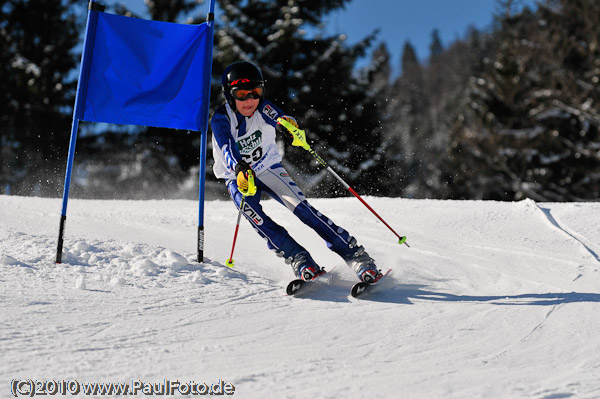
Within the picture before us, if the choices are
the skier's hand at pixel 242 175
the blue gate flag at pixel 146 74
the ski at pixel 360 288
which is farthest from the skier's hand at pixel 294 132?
the ski at pixel 360 288

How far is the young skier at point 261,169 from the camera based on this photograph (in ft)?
11.5

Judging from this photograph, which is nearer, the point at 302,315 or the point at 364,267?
the point at 302,315

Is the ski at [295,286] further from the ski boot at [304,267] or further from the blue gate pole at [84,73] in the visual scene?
the blue gate pole at [84,73]

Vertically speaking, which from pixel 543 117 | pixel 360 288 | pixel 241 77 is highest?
pixel 543 117

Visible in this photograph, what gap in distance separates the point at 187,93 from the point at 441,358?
108 inches

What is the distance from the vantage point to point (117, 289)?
301 centimetres

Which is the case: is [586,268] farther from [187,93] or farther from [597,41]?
[597,41]

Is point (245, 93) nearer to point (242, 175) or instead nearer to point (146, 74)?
point (242, 175)

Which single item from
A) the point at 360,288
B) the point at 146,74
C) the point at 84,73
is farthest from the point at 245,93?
the point at 360,288

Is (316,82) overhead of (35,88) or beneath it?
overhead

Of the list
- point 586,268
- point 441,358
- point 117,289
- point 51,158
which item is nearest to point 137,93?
point 117,289

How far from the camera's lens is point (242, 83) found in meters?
3.67

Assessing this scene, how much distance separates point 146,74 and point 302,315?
2209 mm

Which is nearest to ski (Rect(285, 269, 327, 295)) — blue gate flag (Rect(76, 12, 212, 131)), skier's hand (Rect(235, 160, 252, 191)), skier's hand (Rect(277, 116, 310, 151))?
skier's hand (Rect(235, 160, 252, 191))
